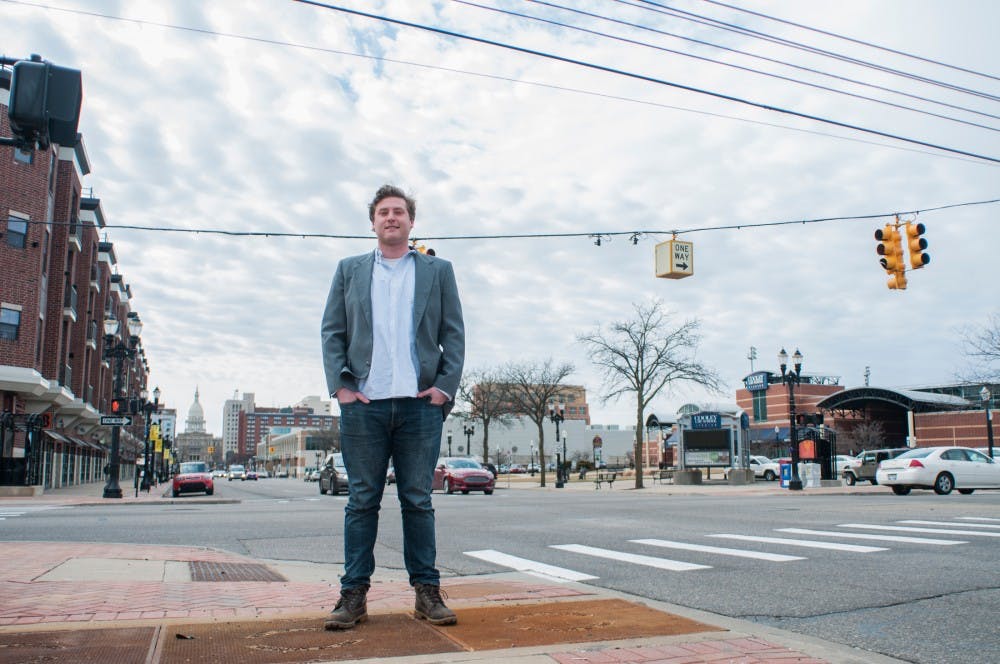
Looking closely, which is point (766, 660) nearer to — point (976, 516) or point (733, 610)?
point (733, 610)

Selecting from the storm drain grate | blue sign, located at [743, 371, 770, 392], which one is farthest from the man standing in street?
blue sign, located at [743, 371, 770, 392]

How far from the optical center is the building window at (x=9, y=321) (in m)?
31.7

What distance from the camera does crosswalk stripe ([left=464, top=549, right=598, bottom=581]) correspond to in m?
6.72

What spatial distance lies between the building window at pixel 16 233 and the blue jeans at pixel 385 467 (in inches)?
1311

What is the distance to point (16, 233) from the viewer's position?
32500 millimetres

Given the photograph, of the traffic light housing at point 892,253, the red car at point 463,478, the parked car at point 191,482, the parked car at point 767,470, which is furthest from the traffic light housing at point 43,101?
the parked car at point 767,470

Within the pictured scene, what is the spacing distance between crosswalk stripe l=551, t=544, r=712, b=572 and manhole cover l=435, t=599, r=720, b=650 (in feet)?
8.15

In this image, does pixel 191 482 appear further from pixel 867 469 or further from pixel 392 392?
pixel 392 392

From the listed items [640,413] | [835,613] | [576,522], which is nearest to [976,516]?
[576,522]

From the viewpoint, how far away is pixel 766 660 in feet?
11.5

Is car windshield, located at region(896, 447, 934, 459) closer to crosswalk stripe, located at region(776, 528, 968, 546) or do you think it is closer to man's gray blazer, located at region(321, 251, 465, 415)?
crosswalk stripe, located at region(776, 528, 968, 546)

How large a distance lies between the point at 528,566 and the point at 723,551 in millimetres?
2232

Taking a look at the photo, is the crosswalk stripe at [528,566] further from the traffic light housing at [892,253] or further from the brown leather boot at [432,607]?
the traffic light housing at [892,253]

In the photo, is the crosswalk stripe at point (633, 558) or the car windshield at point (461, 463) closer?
the crosswalk stripe at point (633, 558)
